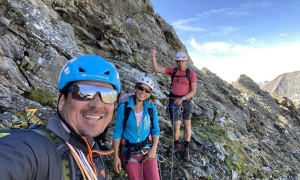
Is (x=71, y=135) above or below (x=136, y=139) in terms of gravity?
above

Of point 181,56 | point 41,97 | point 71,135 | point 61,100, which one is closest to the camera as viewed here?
point 71,135

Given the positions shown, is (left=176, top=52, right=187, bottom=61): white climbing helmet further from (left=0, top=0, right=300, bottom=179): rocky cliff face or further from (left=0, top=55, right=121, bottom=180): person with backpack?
(left=0, top=55, right=121, bottom=180): person with backpack

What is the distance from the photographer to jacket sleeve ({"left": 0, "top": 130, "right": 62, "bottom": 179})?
2355 millimetres

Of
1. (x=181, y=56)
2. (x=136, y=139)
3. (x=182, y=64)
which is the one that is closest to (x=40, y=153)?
(x=136, y=139)

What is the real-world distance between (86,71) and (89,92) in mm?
300

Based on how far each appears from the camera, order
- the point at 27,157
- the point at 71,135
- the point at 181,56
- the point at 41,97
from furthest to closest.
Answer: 1. the point at 181,56
2. the point at 41,97
3. the point at 71,135
4. the point at 27,157

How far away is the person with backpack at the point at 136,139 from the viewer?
807 cm

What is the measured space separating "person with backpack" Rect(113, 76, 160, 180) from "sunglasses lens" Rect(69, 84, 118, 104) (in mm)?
4325

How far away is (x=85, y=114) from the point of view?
3680mm

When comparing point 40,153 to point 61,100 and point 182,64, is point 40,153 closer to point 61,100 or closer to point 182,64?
point 61,100

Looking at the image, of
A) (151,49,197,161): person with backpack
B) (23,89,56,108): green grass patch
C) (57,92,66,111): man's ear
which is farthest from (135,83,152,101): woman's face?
(57,92,66,111): man's ear

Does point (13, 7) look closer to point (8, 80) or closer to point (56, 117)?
point (8, 80)

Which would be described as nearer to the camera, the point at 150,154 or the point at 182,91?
the point at 150,154

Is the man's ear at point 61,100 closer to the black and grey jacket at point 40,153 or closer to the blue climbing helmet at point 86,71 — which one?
the blue climbing helmet at point 86,71
